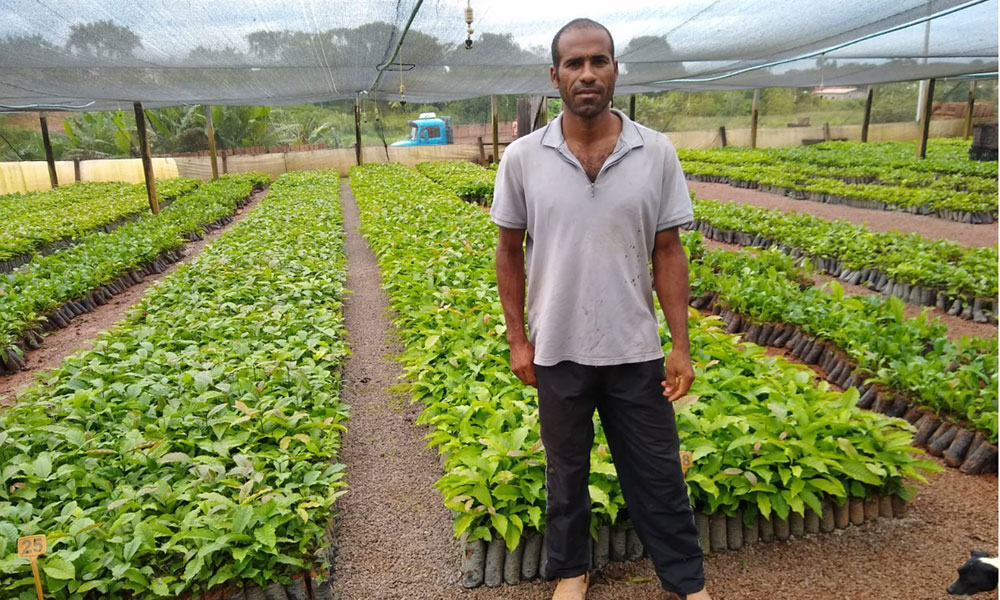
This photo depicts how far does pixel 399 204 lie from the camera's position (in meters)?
12.3

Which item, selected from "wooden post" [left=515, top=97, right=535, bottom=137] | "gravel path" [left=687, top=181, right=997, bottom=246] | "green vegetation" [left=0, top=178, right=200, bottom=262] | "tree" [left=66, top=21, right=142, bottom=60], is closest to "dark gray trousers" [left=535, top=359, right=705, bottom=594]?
"tree" [left=66, top=21, right=142, bottom=60]

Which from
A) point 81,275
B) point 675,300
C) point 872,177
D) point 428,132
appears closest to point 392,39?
point 81,275

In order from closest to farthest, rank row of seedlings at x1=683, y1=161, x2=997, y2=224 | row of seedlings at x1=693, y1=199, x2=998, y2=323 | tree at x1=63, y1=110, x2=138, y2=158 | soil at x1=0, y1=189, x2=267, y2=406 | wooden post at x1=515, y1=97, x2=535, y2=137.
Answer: soil at x1=0, y1=189, x2=267, y2=406 < row of seedlings at x1=693, y1=199, x2=998, y2=323 < row of seedlings at x1=683, y1=161, x2=997, y2=224 < wooden post at x1=515, y1=97, x2=535, y2=137 < tree at x1=63, y1=110, x2=138, y2=158

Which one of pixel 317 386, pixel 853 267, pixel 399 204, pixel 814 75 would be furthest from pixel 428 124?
pixel 317 386

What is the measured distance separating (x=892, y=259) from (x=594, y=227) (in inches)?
251

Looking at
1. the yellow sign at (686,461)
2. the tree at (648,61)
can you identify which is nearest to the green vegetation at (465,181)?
the tree at (648,61)

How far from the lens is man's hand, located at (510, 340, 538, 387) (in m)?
2.45

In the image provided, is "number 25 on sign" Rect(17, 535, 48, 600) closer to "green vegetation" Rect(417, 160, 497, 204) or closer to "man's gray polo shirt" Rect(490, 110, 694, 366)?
"man's gray polo shirt" Rect(490, 110, 694, 366)

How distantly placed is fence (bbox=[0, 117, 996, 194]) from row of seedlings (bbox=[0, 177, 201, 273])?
2.27m

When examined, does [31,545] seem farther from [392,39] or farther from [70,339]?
[392,39]

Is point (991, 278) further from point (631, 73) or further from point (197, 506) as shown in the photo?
point (631, 73)

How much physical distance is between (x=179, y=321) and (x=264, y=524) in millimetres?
3315

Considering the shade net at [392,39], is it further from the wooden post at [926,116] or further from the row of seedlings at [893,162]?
the wooden post at [926,116]

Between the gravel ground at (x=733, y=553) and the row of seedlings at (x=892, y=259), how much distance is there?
3.35 m
